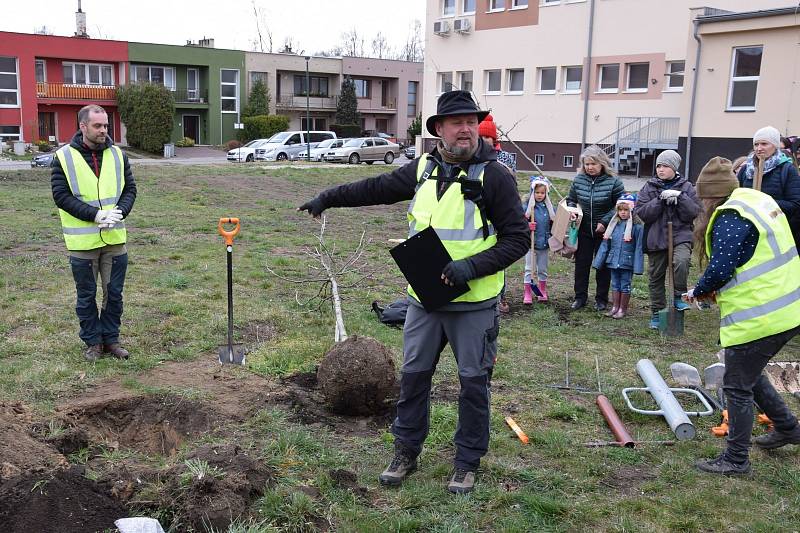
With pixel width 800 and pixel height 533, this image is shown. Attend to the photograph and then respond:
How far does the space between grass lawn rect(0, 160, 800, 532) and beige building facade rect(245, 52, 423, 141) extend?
4641 cm

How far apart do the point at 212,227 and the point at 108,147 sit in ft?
24.5

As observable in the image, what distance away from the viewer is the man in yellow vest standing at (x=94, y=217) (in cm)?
617

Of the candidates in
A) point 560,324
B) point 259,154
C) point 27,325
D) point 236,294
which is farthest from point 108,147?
point 259,154

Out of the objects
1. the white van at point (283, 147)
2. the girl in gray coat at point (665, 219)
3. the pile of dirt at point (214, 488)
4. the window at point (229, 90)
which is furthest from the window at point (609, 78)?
the window at point (229, 90)

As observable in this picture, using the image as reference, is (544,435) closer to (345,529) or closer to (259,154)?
(345,529)

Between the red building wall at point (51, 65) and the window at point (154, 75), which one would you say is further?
the window at point (154, 75)

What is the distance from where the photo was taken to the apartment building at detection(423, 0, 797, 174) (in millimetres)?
26312

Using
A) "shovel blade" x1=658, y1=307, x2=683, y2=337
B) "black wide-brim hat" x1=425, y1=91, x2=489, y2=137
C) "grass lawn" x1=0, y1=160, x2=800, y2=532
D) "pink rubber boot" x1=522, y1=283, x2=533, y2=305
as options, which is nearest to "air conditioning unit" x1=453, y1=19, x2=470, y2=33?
"grass lawn" x1=0, y1=160, x2=800, y2=532

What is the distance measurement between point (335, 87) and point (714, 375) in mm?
57112

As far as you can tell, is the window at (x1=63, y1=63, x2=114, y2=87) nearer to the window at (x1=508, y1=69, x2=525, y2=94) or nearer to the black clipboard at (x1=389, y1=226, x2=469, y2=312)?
the window at (x1=508, y1=69, x2=525, y2=94)

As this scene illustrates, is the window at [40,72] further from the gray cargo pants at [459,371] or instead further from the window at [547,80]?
the gray cargo pants at [459,371]

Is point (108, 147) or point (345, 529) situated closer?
point (345, 529)

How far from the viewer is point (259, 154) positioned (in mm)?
38938

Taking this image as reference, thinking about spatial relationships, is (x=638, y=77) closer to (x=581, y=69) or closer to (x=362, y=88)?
(x=581, y=69)
